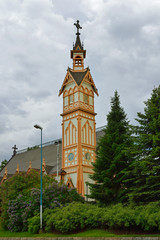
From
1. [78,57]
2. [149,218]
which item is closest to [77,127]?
[78,57]

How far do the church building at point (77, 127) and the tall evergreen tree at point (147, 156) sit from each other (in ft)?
52.3

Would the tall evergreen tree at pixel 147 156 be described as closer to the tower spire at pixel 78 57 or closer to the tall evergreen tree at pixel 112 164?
the tall evergreen tree at pixel 112 164

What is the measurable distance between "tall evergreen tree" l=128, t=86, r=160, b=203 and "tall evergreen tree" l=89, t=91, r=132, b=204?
1100 mm

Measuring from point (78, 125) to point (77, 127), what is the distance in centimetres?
34

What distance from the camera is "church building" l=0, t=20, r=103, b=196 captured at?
3944cm

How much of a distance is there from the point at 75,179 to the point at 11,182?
408 inches

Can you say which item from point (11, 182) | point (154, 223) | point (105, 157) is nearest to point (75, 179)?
point (11, 182)

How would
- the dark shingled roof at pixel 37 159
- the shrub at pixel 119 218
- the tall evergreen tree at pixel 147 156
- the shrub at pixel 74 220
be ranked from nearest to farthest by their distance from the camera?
the shrub at pixel 119 218 < the shrub at pixel 74 220 < the tall evergreen tree at pixel 147 156 < the dark shingled roof at pixel 37 159

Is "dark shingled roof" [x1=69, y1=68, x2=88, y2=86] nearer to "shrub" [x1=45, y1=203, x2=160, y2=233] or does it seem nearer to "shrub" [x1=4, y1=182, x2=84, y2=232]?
"shrub" [x1=4, y1=182, x2=84, y2=232]

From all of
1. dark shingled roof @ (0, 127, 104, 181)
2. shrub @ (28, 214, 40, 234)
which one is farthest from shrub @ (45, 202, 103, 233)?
dark shingled roof @ (0, 127, 104, 181)

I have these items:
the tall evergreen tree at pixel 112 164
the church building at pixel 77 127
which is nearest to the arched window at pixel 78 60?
the church building at pixel 77 127

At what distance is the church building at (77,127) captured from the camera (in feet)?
129

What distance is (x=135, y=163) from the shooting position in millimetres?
21969

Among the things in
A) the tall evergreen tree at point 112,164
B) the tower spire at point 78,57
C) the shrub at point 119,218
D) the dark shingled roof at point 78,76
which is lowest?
the shrub at point 119,218
